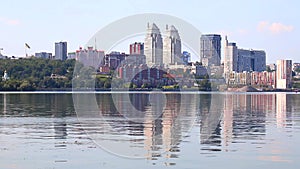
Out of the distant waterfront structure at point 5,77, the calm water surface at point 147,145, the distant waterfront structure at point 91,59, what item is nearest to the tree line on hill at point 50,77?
the distant waterfront structure at point 5,77

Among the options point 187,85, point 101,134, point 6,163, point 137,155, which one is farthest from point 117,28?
point 187,85

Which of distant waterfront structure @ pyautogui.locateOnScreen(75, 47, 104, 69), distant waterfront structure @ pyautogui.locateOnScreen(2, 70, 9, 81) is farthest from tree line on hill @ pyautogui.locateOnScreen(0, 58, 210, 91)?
distant waterfront structure @ pyautogui.locateOnScreen(75, 47, 104, 69)

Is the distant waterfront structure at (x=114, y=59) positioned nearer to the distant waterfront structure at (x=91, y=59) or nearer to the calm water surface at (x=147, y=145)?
the distant waterfront structure at (x=91, y=59)

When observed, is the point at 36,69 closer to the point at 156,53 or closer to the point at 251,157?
the point at 156,53

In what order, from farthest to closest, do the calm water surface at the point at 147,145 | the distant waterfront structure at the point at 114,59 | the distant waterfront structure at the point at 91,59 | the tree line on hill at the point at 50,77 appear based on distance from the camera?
the distant waterfront structure at the point at 91,59 < the tree line on hill at the point at 50,77 < the distant waterfront structure at the point at 114,59 < the calm water surface at the point at 147,145

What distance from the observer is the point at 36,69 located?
16450 cm

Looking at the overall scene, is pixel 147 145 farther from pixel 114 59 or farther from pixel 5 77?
pixel 5 77

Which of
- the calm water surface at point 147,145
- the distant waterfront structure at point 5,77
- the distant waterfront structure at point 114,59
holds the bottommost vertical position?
the calm water surface at point 147,145

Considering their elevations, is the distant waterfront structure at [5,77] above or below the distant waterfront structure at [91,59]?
below

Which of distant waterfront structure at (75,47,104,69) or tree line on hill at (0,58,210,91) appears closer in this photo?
tree line on hill at (0,58,210,91)

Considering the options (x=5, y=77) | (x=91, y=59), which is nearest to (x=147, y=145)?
(x=91, y=59)

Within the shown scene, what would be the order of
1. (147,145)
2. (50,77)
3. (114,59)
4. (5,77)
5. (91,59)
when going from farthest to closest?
1. (50,77)
2. (5,77)
3. (91,59)
4. (114,59)
5. (147,145)

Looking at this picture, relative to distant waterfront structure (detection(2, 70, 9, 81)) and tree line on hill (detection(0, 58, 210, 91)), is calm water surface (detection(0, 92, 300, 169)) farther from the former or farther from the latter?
distant waterfront structure (detection(2, 70, 9, 81))

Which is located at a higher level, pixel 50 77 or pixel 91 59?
pixel 91 59
